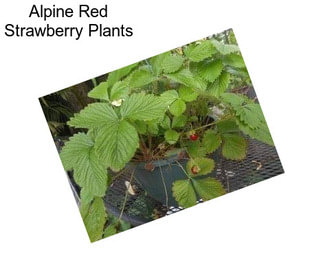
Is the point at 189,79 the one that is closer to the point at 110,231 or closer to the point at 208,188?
the point at 208,188

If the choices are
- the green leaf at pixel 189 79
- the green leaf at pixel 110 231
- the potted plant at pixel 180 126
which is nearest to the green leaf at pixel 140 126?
the potted plant at pixel 180 126

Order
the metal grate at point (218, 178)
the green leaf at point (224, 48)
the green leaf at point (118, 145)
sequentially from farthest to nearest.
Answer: the metal grate at point (218, 178), the green leaf at point (224, 48), the green leaf at point (118, 145)

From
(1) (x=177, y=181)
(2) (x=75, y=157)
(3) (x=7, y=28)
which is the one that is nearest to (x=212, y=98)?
(1) (x=177, y=181)

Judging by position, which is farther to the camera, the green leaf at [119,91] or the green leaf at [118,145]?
the green leaf at [119,91]

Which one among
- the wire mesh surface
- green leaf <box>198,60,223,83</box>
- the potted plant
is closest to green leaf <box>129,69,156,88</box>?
the potted plant

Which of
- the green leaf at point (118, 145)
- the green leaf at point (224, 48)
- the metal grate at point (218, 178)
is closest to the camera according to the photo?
the green leaf at point (118, 145)

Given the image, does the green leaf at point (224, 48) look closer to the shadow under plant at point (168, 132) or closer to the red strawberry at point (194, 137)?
the shadow under plant at point (168, 132)

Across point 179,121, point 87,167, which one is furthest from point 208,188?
point 87,167
